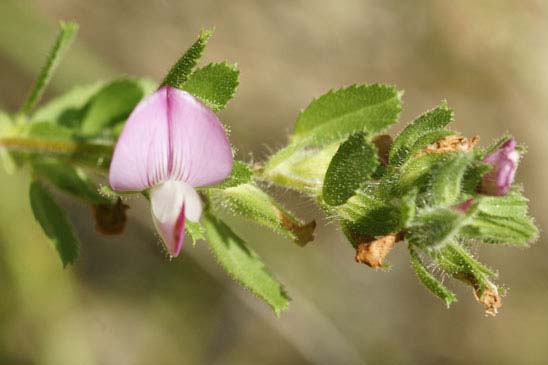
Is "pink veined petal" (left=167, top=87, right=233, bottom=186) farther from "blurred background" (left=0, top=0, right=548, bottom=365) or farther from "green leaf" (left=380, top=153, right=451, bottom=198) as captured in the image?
"blurred background" (left=0, top=0, right=548, bottom=365)

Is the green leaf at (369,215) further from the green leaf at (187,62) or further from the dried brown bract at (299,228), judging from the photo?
the green leaf at (187,62)

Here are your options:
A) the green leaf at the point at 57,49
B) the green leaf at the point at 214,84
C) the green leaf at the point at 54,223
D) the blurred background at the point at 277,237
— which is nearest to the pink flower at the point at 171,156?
the green leaf at the point at 214,84

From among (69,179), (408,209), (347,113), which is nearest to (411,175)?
(408,209)

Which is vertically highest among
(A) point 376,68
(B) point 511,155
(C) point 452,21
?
(C) point 452,21

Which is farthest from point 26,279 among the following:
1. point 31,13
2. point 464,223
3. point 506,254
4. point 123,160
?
point 506,254

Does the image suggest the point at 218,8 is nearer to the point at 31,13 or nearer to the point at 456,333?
the point at 31,13

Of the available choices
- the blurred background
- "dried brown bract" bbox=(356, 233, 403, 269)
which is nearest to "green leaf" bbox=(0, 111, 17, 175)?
"dried brown bract" bbox=(356, 233, 403, 269)

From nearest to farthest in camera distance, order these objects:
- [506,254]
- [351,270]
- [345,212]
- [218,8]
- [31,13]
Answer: [345,212]
[31,13]
[218,8]
[351,270]
[506,254]
